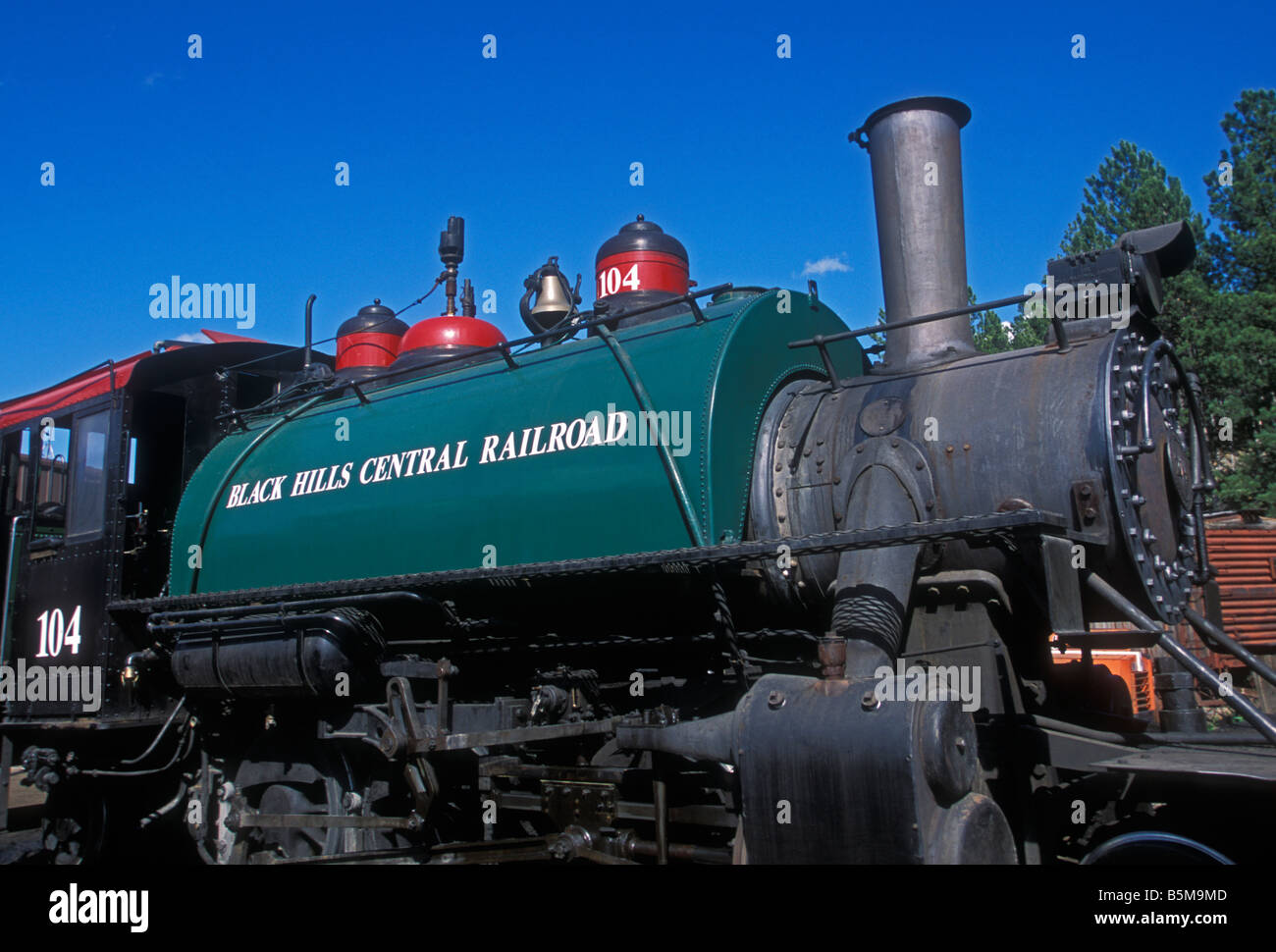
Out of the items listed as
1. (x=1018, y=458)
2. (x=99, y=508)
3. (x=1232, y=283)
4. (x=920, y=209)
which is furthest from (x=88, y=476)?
(x=1232, y=283)

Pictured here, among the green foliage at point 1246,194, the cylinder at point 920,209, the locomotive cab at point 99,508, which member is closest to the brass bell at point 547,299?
the locomotive cab at point 99,508

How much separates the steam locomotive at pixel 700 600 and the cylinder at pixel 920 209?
2cm

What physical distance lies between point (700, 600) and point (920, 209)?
238cm

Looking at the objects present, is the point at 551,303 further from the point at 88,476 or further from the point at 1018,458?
the point at 1018,458

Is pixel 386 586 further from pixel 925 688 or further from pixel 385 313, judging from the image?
pixel 385 313

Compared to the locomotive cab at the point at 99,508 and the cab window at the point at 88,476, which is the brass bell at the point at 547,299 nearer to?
the locomotive cab at the point at 99,508

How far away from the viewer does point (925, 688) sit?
3.53m

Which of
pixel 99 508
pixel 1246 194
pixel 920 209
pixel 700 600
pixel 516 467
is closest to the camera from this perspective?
pixel 700 600

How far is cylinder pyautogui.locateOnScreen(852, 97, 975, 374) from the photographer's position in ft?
16.9

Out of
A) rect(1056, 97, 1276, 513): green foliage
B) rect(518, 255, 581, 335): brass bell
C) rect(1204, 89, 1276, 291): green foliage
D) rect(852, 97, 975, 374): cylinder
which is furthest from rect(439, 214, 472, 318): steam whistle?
rect(1204, 89, 1276, 291): green foliage

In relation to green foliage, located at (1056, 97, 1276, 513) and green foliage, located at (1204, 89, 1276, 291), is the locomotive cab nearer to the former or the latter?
green foliage, located at (1056, 97, 1276, 513)

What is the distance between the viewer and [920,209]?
5195 millimetres

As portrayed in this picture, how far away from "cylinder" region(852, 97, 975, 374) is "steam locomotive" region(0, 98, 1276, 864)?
2 centimetres
